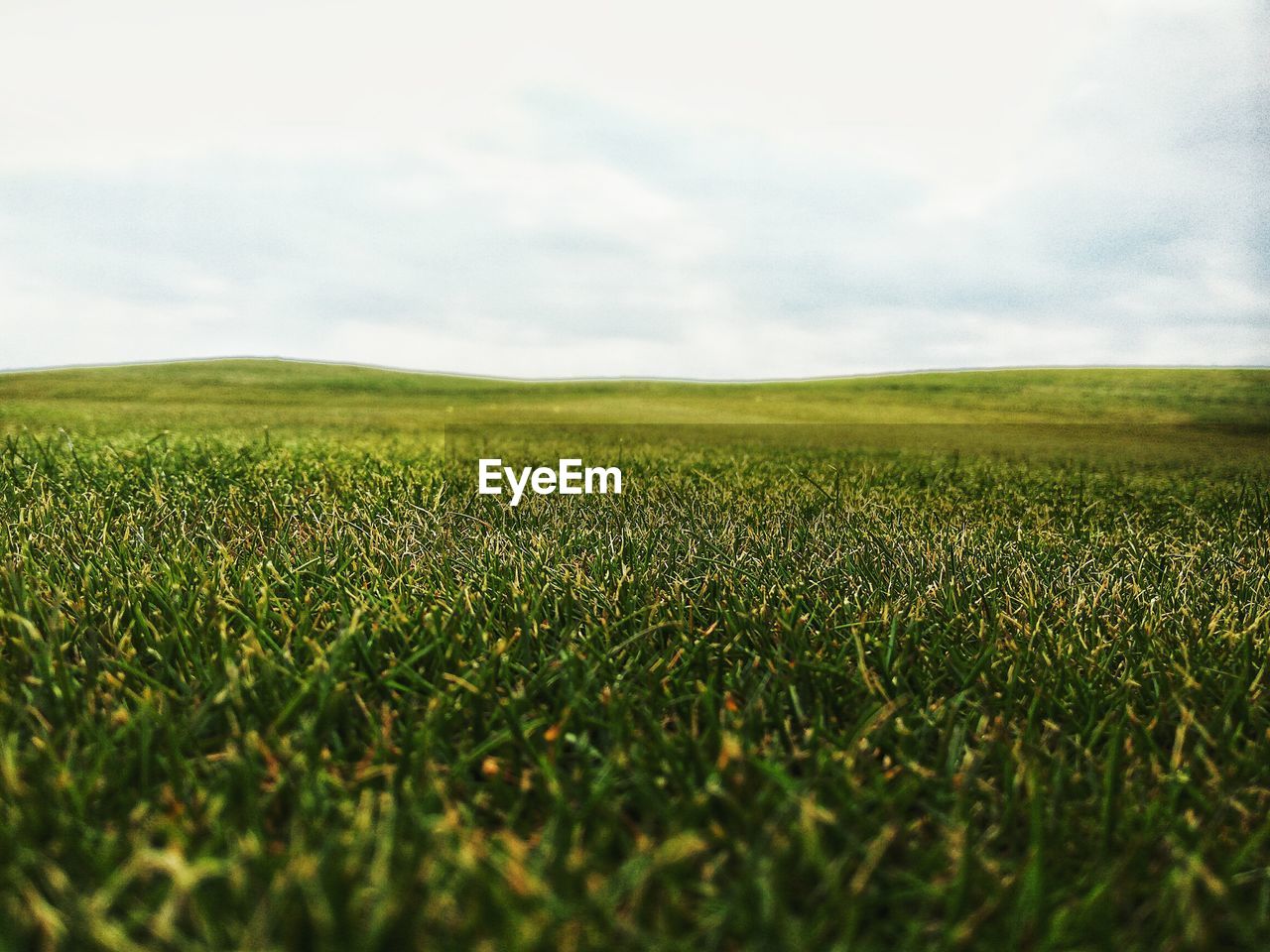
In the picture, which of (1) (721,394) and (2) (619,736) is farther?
(1) (721,394)

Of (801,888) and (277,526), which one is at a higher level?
(277,526)

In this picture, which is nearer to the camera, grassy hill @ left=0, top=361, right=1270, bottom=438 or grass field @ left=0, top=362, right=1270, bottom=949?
grass field @ left=0, top=362, right=1270, bottom=949

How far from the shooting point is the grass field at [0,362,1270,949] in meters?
1.22

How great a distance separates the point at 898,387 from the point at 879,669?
45.3 m

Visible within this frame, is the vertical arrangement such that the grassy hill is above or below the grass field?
above

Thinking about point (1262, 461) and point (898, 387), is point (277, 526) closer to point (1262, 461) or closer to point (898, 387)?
→ point (1262, 461)

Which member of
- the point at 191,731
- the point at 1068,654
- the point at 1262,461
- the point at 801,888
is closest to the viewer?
the point at 801,888

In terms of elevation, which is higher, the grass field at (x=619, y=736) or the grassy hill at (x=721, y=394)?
the grassy hill at (x=721, y=394)

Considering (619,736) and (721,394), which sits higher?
(721,394)

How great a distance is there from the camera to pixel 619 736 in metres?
1.68

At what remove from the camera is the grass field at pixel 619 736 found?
122 centimetres

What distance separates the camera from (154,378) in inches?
1777

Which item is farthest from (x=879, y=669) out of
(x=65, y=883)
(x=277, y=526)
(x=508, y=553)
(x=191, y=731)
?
(x=277, y=526)

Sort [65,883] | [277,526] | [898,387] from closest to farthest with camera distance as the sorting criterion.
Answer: [65,883] → [277,526] → [898,387]
